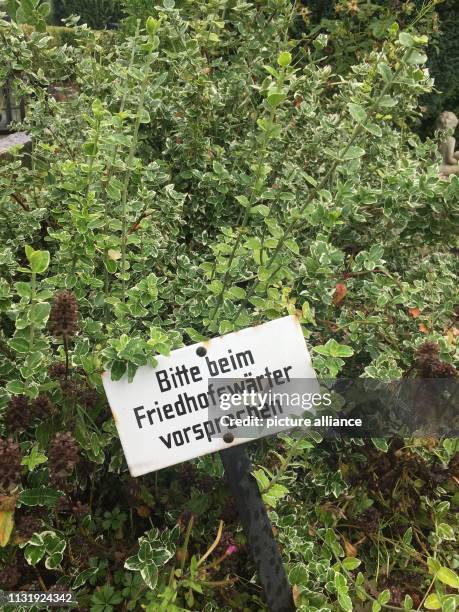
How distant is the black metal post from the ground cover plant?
0.11ft

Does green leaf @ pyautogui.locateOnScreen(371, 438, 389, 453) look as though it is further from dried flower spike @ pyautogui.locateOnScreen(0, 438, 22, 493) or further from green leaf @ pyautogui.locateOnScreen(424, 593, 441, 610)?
dried flower spike @ pyautogui.locateOnScreen(0, 438, 22, 493)

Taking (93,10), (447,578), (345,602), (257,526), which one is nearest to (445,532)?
(447,578)

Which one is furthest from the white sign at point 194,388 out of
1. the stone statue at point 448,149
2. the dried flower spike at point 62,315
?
the stone statue at point 448,149

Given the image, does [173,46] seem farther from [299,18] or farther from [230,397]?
[299,18]

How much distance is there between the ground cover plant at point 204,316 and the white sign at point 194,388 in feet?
0.20

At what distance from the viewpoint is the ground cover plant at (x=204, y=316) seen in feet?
3.88

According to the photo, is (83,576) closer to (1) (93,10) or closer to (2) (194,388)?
(2) (194,388)

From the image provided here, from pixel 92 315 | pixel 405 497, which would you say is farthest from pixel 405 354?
pixel 92 315

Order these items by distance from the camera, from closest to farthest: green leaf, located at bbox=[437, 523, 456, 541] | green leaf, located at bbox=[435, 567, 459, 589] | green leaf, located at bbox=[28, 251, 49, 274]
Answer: green leaf, located at bbox=[28, 251, 49, 274]
green leaf, located at bbox=[435, 567, 459, 589]
green leaf, located at bbox=[437, 523, 456, 541]

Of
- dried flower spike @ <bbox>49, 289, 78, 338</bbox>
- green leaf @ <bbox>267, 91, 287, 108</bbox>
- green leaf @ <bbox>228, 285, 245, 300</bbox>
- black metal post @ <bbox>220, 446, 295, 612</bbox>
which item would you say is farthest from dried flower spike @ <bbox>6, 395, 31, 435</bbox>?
green leaf @ <bbox>267, 91, 287, 108</bbox>

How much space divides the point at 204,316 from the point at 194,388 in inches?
19.1

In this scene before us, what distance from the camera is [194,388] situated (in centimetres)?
108

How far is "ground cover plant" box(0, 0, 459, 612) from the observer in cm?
118

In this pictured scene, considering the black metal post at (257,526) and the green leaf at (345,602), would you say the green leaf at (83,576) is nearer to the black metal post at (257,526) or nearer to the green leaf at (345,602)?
the black metal post at (257,526)
